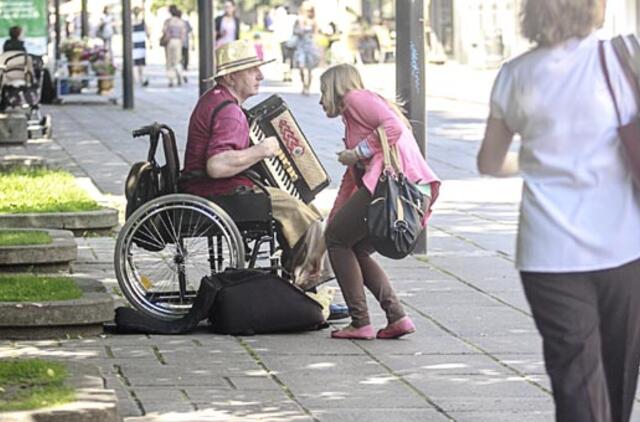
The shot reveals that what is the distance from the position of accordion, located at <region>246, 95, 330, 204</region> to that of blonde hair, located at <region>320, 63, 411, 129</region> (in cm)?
67

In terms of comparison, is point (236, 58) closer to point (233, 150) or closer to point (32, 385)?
point (233, 150)

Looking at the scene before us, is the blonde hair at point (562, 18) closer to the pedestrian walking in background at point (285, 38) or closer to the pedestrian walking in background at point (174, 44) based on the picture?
the pedestrian walking in background at point (285, 38)

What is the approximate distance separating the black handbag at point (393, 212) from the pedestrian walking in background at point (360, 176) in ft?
0.22

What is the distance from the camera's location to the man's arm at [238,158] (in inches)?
357

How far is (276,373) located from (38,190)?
7264 millimetres

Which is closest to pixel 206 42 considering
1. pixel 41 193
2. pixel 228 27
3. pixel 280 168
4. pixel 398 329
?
Answer: pixel 41 193

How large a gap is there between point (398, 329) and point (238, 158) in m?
1.22

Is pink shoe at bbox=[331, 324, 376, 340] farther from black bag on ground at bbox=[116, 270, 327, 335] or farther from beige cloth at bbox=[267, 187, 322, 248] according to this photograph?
beige cloth at bbox=[267, 187, 322, 248]

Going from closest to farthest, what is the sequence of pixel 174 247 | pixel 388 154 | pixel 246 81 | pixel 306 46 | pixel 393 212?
1. pixel 393 212
2. pixel 388 154
3. pixel 174 247
4. pixel 246 81
5. pixel 306 46

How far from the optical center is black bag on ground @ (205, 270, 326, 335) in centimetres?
888

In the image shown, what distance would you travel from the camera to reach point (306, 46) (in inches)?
1410

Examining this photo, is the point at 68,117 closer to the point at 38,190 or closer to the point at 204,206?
the point at 38,190

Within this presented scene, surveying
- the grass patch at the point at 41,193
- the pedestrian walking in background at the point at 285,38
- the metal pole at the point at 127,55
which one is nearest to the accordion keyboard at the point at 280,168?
the grass patch at the point at 41,193

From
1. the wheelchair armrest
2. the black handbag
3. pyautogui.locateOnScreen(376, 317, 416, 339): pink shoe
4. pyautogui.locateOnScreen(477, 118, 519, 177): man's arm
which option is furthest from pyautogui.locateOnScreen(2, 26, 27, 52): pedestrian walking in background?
pyautogui.locateOnScreen(477, 118, 519, 177): man's arm
